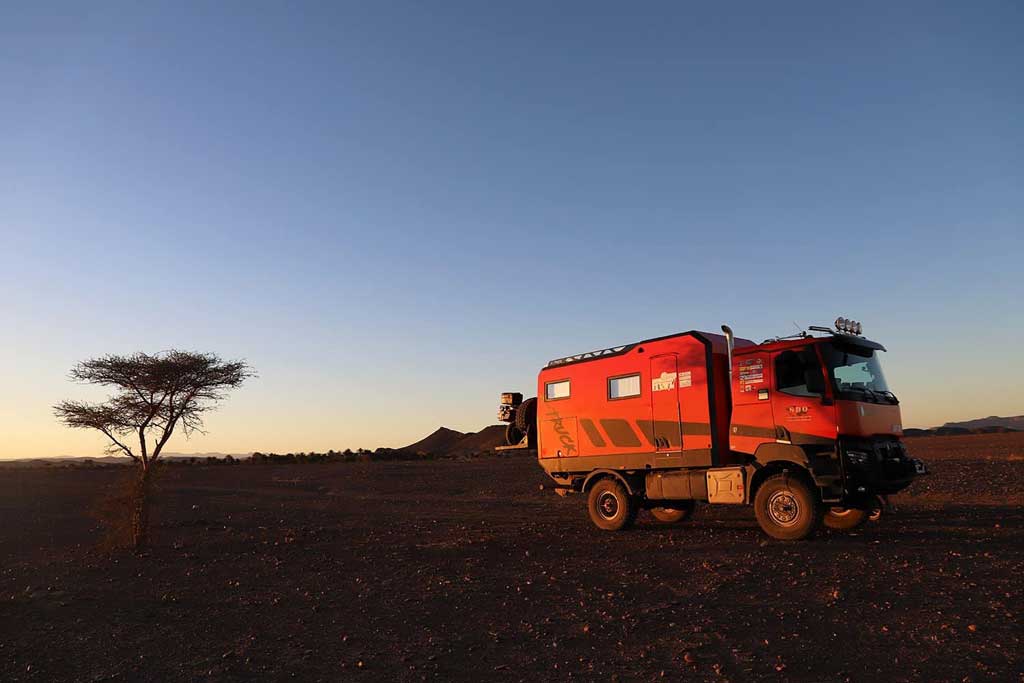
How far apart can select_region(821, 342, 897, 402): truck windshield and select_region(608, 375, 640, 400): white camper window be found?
171 inches

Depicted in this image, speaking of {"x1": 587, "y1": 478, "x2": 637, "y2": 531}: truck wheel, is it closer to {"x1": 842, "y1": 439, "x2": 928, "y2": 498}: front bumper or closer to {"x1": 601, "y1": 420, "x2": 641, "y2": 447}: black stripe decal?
{"x1": 601, "y1": 420, "x2": 641, "y2": 447}: black stripe decal

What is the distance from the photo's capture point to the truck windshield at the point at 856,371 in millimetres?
12812

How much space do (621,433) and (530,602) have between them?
7.36 meters

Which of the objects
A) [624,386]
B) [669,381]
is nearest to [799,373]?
[669,381]

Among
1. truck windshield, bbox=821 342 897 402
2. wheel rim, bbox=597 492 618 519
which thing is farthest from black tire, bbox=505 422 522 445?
truck windshield, bbox=821 342 897 402

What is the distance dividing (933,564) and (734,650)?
17.4ft

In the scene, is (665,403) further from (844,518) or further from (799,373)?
(844,518)

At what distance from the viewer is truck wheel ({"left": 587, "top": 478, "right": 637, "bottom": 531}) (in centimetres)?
1609

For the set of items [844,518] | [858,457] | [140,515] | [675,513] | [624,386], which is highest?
[624,386]

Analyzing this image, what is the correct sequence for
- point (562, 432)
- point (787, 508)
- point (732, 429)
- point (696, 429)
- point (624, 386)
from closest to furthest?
point (787, 508)
point (732, 429)
point (696, 429)
point (624, 386)
point (562, 432)

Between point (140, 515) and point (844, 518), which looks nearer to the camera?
point (844, 518)

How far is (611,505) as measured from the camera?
54.7 feet

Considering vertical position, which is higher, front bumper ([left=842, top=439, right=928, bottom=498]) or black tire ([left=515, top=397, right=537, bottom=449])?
black tire ([left=515, top=397, right=537, bottom=449])

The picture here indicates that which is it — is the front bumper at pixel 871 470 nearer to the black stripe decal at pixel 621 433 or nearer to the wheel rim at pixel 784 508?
the wheel rim at pixel 784 508
